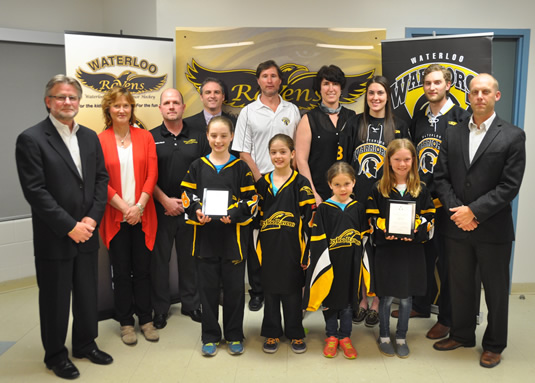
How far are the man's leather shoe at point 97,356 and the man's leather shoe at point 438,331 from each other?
7.33 feet

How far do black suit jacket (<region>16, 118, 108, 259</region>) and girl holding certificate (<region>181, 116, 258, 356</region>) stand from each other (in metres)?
0.59

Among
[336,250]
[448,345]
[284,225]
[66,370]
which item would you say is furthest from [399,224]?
[66,370]

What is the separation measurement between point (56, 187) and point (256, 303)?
6.22 ft

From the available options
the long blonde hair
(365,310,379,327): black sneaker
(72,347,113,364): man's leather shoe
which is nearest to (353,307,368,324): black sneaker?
(365,310,379,327): black sneaker

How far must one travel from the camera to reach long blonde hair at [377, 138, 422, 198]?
3096 millimetres

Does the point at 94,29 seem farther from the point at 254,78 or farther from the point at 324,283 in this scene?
the point at 324,283

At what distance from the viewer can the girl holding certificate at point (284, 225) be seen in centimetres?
315

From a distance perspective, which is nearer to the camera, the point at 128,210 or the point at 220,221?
the point at 220,221

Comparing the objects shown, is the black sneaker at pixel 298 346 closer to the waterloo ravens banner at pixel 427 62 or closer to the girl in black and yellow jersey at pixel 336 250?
the girl in black and yellow jersey at pixel 336 250

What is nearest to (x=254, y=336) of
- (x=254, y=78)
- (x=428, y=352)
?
(x=428, y=352)

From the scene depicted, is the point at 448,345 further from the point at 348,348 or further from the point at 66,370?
the point at 66,370

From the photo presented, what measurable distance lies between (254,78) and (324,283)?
2.02m

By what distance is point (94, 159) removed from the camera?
305 centimetres

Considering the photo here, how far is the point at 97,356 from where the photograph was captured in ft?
10.4
